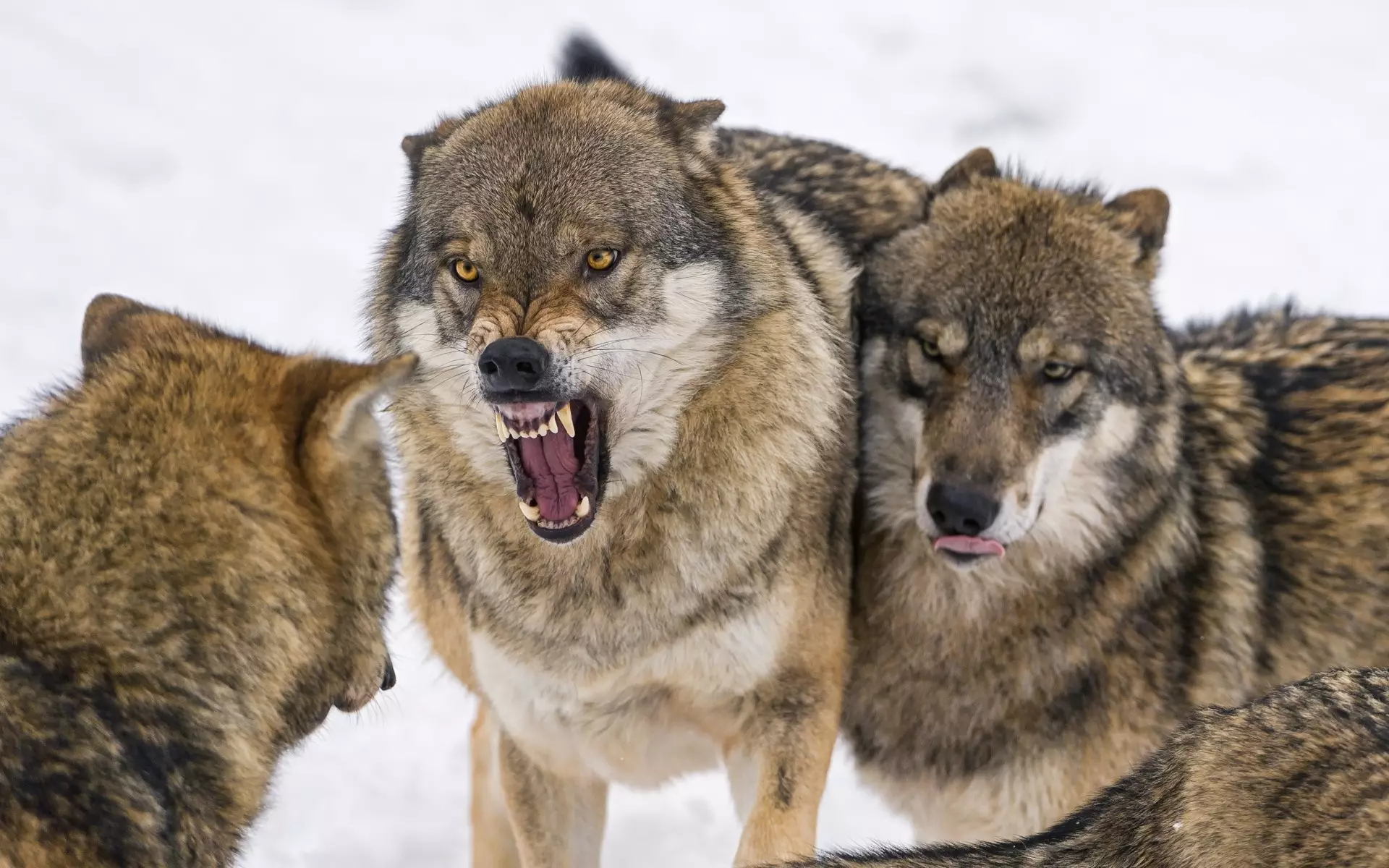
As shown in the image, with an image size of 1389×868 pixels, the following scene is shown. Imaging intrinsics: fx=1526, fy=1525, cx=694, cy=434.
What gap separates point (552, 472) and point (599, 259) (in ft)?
1.61

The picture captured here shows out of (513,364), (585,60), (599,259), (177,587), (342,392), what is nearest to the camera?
(177,587)

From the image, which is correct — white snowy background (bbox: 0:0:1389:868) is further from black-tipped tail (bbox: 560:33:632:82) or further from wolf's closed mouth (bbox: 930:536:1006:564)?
wolf's closed mouth (bbox: 930:536:1006:564)

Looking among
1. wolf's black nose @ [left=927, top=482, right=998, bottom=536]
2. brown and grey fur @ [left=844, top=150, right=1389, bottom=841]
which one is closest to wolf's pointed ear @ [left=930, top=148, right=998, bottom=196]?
brown and grey fur @ [left=844, top=150, right=1389, bottom=841]

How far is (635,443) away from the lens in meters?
3.55

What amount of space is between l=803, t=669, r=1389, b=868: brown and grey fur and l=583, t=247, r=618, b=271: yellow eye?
1.47 metres

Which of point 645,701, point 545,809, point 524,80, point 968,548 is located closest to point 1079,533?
point 968,548

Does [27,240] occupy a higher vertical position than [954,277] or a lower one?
lower

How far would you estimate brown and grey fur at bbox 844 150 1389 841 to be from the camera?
3.92 metres

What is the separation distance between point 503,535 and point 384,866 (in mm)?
1332

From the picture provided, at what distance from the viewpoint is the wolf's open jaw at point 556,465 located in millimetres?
3369

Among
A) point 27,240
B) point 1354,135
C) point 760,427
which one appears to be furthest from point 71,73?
point 1354,135

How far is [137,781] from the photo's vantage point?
8.61 feet

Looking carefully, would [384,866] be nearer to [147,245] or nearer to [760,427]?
[760,427]

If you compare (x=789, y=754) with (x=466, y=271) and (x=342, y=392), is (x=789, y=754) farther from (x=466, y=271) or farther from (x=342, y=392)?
(x=342, y=392)
